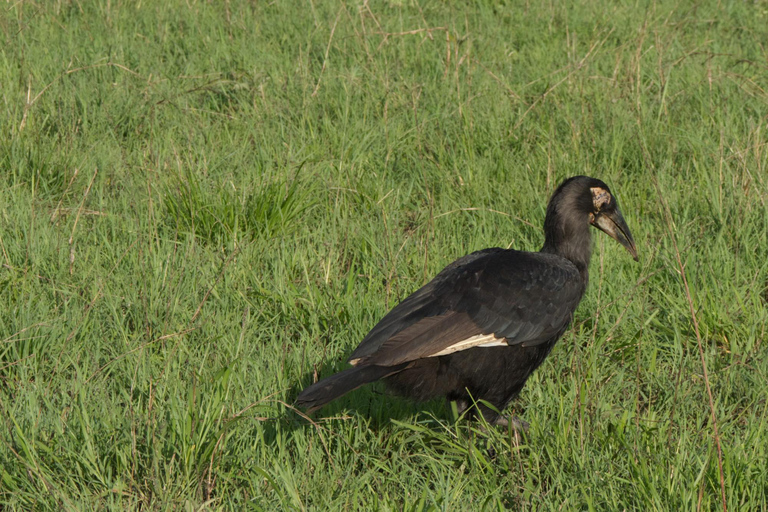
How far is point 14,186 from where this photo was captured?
430 cm

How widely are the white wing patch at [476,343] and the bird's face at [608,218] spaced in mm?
978

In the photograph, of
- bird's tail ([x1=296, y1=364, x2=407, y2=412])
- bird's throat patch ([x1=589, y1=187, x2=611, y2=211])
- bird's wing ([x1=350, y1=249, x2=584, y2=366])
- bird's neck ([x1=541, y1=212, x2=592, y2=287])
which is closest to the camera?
bird's tail ([x1=296, y1=364, x2=407, y2=412])

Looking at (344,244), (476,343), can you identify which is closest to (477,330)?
(476,343)

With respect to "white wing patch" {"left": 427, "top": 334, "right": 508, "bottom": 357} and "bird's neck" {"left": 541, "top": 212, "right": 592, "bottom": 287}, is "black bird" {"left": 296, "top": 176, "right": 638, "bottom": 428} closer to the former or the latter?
"white wing patch" {"left": 427, "top": 334, "right": 508, "bottom": 357}

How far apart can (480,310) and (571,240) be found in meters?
0.76

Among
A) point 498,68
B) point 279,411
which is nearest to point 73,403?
point 279,411

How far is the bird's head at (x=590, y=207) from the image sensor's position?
3.75 m

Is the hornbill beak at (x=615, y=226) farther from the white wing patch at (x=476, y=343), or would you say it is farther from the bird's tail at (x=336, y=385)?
the bird's tail at (x=336, y=385)

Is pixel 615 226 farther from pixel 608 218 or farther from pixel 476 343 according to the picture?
pixel 476 343

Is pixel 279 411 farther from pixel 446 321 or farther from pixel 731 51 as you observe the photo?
pixel 731 51

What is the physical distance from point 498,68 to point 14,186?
3356mm

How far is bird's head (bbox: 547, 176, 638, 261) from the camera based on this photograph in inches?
148

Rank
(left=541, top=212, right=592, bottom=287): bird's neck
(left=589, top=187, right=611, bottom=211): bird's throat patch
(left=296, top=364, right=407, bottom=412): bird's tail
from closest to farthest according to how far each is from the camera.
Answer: (left=296, top=364, right=407, bottom=412): bird's tail
(left=541, top=212, right=592, bottom=287): bird's neck
(left=589, top=187, right=611, bottom=211): bird's throat patch

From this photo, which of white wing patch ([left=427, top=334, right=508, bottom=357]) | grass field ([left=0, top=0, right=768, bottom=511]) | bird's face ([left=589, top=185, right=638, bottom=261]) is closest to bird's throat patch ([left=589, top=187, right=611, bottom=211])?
bird's face ([left=589, top=185, right=638, bottom=261])
